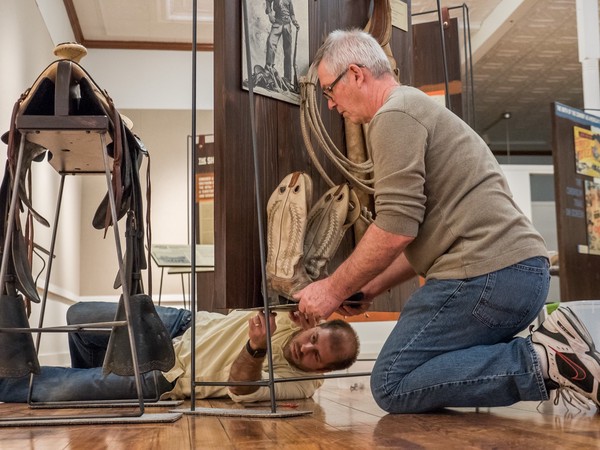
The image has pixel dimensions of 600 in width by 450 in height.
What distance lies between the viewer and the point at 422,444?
59.3 inches

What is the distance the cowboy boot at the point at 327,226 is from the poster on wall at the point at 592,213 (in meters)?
3.83

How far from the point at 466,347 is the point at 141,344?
88 cm

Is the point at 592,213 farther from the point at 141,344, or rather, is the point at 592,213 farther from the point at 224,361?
the point at 141,344

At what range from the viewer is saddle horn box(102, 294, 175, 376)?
2119 millimetres

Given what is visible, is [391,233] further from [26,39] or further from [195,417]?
[26,39]

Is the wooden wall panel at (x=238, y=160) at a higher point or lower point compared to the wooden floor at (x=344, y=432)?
higher

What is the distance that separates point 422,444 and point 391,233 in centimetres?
67

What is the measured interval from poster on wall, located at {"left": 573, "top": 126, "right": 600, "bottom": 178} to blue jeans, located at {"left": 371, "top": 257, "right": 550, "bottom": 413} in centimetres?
398

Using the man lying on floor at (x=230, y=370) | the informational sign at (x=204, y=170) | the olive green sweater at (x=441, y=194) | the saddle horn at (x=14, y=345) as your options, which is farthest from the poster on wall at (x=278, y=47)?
the informational sign at (x=204, y=170)

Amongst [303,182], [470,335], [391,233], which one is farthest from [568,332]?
[303,182]

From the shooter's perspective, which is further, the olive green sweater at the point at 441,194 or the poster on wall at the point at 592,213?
the poster on wall at the point at 592,213

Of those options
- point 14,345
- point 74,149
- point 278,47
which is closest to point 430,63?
point 278,47

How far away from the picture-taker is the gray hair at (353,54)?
2.24 metres

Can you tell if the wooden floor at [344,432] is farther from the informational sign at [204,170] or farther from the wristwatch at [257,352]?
the informational sign at [204,170]
